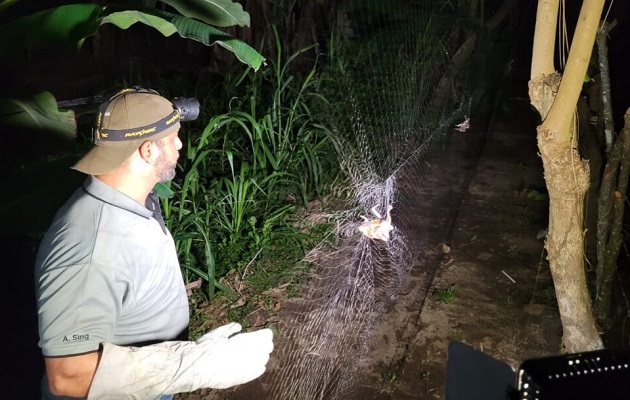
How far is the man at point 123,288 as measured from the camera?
1453 millimetres

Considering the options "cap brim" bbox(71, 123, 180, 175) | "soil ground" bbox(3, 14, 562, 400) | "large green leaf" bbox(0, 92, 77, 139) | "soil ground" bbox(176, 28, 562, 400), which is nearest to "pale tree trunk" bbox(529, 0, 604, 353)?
"soil ground" bbox(176, 28, 562, 400)

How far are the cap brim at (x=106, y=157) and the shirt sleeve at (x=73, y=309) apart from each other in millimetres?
282

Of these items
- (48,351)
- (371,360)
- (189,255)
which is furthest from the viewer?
(189,255)

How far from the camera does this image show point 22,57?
228 centimetres

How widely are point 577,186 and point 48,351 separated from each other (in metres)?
1.67

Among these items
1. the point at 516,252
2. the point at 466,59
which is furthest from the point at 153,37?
the point at 516,252

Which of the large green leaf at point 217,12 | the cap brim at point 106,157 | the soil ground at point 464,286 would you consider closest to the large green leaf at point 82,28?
the large green leaf at point 217,12

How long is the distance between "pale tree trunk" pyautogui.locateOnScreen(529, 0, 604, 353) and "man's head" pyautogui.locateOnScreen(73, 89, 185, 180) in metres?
1.19

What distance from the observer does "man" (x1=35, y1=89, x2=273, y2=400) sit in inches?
57.2

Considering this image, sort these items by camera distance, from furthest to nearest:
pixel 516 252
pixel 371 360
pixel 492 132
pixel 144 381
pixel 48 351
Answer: pixel 492 132, pixel 516 252, pixel 371 360, pixel 144 381, pixel 48 351

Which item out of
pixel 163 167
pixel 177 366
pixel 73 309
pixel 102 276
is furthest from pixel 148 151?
pixel 177 366

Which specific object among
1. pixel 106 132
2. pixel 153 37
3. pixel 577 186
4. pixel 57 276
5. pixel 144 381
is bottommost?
pixel 144 381

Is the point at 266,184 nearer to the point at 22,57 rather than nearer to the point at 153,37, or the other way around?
the point at 22,57

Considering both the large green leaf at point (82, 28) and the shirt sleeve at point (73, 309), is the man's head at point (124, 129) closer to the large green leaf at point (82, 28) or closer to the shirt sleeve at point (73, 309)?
the shirt sleeve at point (73, 309)
